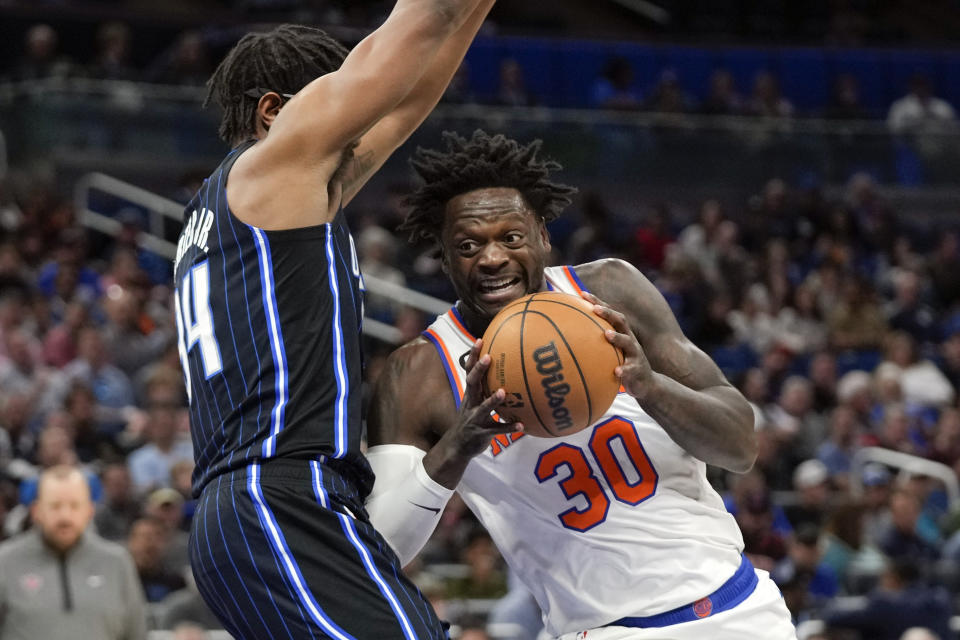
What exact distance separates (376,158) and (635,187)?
41.7 ft

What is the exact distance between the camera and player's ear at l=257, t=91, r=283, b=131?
3803mm

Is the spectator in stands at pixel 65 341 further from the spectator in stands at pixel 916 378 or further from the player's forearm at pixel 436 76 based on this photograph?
the player's forearm at pixel 436 76

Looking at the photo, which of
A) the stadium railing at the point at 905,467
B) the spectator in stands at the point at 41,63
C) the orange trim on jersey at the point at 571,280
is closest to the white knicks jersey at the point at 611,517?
the orange trim on jersey at the point at 571,280

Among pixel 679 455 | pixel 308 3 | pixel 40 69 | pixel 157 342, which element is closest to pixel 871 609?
pixel 679 455

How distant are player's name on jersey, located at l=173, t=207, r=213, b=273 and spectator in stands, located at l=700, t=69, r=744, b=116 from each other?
13.7 metres

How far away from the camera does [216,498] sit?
3488 mm

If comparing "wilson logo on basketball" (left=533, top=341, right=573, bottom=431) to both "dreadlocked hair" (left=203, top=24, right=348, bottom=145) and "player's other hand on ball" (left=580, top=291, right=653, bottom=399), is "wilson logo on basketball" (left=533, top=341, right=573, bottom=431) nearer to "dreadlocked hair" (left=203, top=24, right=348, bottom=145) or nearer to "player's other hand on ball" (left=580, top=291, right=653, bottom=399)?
"player's other hand on ball" (left=580, top=291, right=653, bottom=399)

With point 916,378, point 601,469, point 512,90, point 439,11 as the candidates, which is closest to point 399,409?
point 601,469

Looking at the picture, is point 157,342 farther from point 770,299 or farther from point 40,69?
point 770,299

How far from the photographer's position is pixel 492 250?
4.30 metres

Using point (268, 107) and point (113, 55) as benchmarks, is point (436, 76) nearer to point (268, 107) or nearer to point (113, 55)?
point (268, 107)

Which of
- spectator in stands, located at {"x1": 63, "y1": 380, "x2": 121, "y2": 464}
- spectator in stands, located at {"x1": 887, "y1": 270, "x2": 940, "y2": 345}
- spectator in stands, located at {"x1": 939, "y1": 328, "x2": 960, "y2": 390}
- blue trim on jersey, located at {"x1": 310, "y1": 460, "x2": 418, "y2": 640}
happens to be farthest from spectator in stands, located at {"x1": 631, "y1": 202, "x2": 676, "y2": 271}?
blue trim on jersey, located at {"x1": 310, "y1": 460, "x2": 418, "y2": 640}

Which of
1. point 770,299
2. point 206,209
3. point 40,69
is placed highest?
point 40,69

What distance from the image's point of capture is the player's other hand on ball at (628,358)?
150 inches
